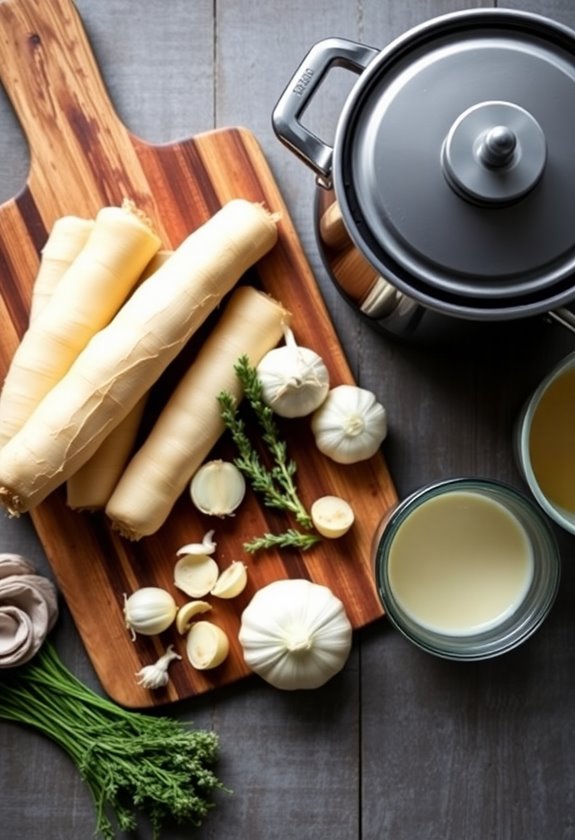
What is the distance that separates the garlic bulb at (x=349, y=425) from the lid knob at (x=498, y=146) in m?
0.38

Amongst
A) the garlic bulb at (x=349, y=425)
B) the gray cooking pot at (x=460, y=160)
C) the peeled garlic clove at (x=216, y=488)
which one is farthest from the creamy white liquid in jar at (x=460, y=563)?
the gray cooking pot at (x=460, y=160)

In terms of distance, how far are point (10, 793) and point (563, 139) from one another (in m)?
1.03

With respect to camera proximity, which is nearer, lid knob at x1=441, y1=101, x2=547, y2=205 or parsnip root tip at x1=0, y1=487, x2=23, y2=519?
lid knob at x1=441, y1=101, x2=547, y2=205

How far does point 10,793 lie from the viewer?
121 cm

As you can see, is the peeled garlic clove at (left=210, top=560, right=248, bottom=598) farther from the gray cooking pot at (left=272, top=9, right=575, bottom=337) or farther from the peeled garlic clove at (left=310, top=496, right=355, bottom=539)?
the gray cooking pot at (left=272, top=9, right=575, bottom=337)

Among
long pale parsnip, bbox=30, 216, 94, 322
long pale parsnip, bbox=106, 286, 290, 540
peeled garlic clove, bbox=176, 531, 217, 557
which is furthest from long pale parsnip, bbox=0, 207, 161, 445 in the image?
peeled garlic clove, bbox=176, 531, 217, 557

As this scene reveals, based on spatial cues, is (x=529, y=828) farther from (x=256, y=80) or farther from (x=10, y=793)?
(x=256, y=80)

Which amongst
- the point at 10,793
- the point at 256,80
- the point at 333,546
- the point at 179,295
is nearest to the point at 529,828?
the point at 333,546

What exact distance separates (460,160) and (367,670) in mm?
663

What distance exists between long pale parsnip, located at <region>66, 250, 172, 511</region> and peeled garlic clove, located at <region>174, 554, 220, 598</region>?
125 mm

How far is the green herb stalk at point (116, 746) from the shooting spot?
45.3 inches

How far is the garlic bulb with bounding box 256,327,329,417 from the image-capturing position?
3.69ft

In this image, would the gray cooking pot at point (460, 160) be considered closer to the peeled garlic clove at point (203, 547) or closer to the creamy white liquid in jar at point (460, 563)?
the creamy white liquid in jar at point (460, 563)

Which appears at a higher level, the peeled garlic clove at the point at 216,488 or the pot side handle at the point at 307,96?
the pot side handle at the point at 307,96
